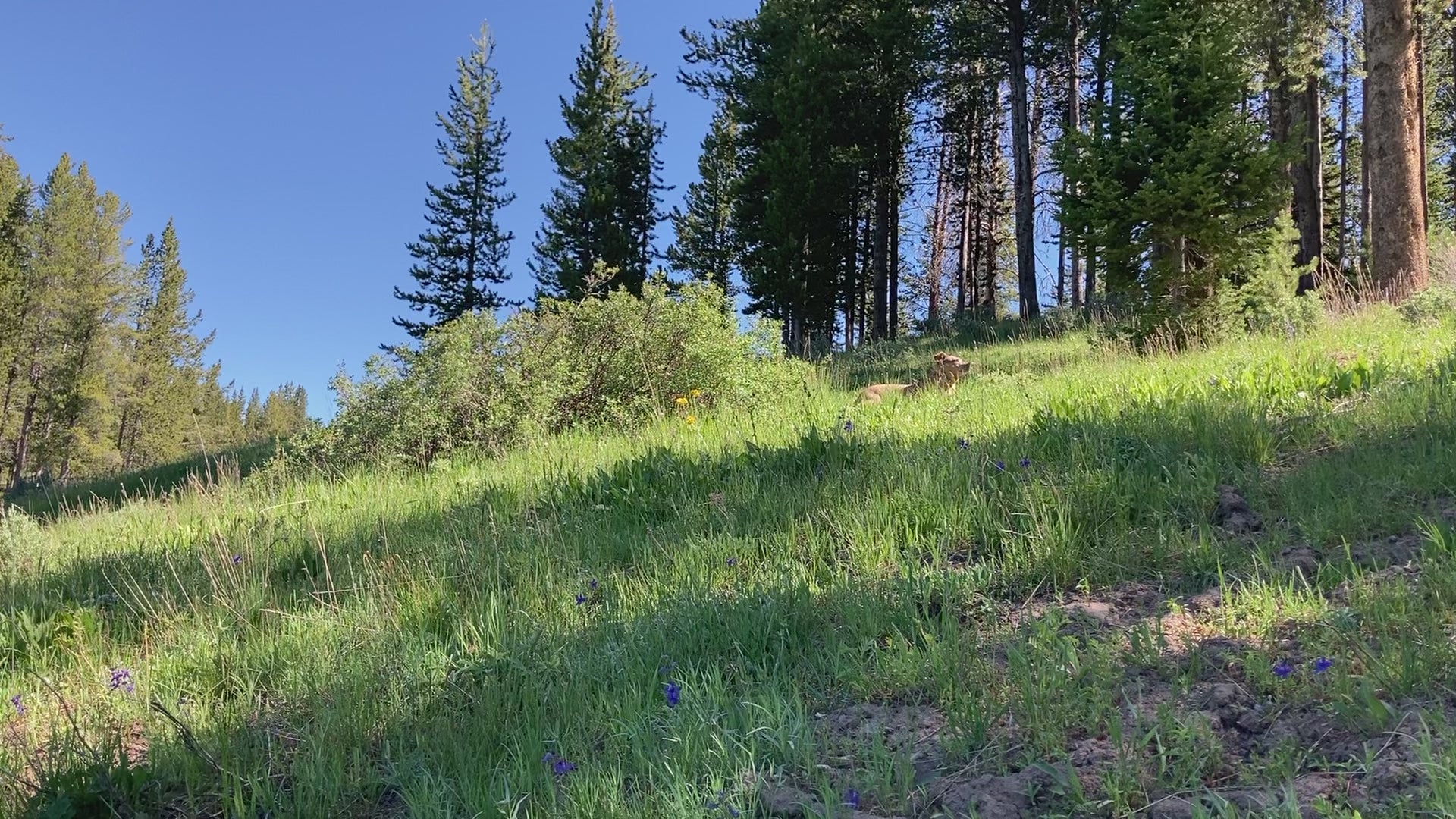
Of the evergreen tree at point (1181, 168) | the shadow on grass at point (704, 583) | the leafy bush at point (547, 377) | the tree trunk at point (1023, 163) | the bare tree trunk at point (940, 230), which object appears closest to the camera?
the shadow on grass at point (704, 583)

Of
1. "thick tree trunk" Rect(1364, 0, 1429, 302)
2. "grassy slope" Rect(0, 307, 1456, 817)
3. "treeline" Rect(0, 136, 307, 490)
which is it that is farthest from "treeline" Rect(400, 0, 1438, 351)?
"treeline" Rect(0, 136, 307, 490)

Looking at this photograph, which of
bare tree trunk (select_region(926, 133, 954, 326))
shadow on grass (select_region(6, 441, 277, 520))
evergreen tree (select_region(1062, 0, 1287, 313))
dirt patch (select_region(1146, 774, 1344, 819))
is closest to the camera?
dirt patch (select_region(1146, 774, 1344, 819))

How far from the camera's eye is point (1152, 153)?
9.44 metres

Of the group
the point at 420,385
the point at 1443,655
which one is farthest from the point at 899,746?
the point at 420,385

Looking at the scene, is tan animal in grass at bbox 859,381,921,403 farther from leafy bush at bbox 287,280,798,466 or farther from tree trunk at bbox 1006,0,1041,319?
tree trunk at bbox 1006,0,1041,319

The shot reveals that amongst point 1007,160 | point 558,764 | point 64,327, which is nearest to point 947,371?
point 558,764

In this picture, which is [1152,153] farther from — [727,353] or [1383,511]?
[1383,511]

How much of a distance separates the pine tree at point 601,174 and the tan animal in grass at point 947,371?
22.7 m

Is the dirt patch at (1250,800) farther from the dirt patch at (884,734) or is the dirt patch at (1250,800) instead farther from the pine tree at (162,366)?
the pine tree at (162,366)

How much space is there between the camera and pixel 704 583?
279 cm

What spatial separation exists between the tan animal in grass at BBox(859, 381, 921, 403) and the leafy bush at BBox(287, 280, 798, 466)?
1248 millimetres

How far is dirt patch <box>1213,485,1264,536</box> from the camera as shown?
2805 mm

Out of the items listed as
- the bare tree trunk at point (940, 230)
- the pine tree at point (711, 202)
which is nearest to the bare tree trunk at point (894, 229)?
the bare tree trunk at point (940, 230)

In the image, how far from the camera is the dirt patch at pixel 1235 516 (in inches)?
110
